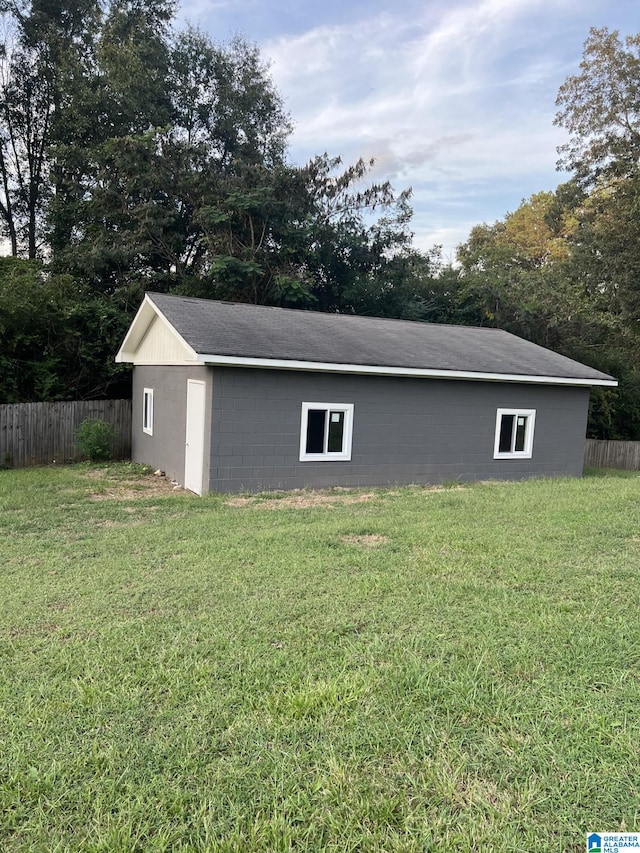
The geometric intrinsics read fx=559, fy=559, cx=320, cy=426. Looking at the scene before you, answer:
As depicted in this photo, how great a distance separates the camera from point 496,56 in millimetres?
12805

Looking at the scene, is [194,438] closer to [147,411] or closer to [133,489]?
[133,489]

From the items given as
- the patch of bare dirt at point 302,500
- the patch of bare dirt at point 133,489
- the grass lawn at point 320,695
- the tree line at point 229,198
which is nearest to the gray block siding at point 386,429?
the patch of bare dirt at point 302,500

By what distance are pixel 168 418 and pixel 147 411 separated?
80.4 inches

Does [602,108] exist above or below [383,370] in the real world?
above

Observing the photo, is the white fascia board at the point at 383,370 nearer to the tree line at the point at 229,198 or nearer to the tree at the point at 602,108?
the tree line at the point at 229,198

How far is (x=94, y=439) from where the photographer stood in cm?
1330

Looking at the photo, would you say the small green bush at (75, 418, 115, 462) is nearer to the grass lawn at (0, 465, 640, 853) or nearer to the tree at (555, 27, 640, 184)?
the grass lawn at (0, 465, 640, 853)

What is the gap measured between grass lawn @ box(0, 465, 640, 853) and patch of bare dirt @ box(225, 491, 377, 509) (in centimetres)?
260

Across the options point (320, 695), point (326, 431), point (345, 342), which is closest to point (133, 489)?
point (326, 431)

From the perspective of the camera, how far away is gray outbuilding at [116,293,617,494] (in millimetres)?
9547

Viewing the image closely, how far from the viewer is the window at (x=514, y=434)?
1224cm

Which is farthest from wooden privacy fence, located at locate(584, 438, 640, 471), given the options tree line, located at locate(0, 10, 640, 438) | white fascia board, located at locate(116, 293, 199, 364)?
white fascia board, located at locate(116, 293, 199, 364)

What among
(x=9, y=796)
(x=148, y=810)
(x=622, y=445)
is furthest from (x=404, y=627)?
(x=622, y=445)

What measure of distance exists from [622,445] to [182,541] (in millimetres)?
16818
